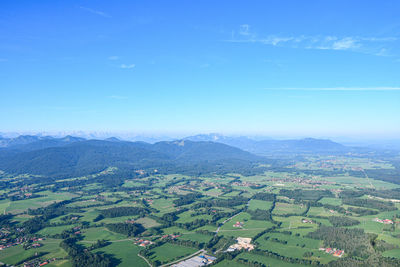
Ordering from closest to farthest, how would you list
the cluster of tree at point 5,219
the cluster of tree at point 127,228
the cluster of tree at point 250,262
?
the cluster of tree at point 250,262
the cluster of tree at point 127,228
the cluster of tree at point 5,219

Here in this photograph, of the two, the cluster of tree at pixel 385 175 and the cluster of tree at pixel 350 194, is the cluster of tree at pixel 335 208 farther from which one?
the cluster of tree at pixel 385 175

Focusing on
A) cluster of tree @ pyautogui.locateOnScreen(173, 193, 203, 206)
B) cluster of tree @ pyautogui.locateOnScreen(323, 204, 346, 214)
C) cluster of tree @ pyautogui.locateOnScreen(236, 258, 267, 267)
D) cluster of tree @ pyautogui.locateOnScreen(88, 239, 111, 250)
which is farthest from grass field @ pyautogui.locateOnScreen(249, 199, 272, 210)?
cluster of tree @ pyautogui.locateOnScreen(88, 239, 111, 250)

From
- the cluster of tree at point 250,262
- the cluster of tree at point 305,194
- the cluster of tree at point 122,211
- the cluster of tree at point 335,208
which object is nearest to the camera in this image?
the cluster of tree at point 250,262

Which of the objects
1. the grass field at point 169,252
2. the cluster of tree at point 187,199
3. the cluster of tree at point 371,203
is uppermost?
the cluster of tree at point 371,203

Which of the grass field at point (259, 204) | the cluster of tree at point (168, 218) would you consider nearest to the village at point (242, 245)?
the cluster of tree at point (168, 218)

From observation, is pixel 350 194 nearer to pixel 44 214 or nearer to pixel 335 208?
pixel 335 208

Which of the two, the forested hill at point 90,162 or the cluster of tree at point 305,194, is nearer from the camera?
the cluster of tree at point 305,194

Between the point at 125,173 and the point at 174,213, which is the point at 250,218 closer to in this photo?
the point at 174,213
